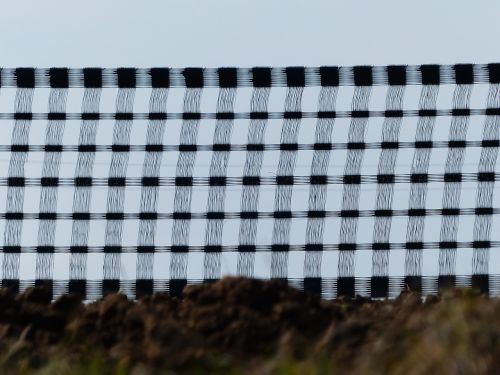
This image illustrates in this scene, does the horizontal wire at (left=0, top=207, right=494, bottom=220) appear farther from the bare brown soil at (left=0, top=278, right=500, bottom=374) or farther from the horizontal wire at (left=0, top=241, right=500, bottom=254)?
the bare brown soil at (left=0, top=278, right=500, bottom=374)

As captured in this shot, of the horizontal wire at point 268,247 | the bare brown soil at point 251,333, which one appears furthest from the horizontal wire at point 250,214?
the bare brown soil at point 251,333

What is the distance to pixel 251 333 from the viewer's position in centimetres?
437

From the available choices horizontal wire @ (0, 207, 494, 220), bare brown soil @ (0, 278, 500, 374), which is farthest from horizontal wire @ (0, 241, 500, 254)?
bare brown soil @ (0, 278, 500, 374)

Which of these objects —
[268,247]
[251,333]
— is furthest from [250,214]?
[251,333]

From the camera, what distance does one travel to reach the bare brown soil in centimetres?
338

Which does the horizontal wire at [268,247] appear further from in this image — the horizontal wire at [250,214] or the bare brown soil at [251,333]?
the bare brown soil at [251,333]

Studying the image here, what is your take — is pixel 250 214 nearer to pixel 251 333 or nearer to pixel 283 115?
pixel 283 115

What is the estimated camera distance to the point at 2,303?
5.02 metres

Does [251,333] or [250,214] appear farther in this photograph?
[250,214]

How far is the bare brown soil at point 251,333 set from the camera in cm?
338

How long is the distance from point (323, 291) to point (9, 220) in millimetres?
1755

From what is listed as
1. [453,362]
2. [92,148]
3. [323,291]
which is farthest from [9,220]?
[453,362]

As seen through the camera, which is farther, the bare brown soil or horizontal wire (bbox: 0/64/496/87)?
horizontal wire (bbox: 0/64/496/87)

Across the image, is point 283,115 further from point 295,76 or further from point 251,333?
point 251,333
